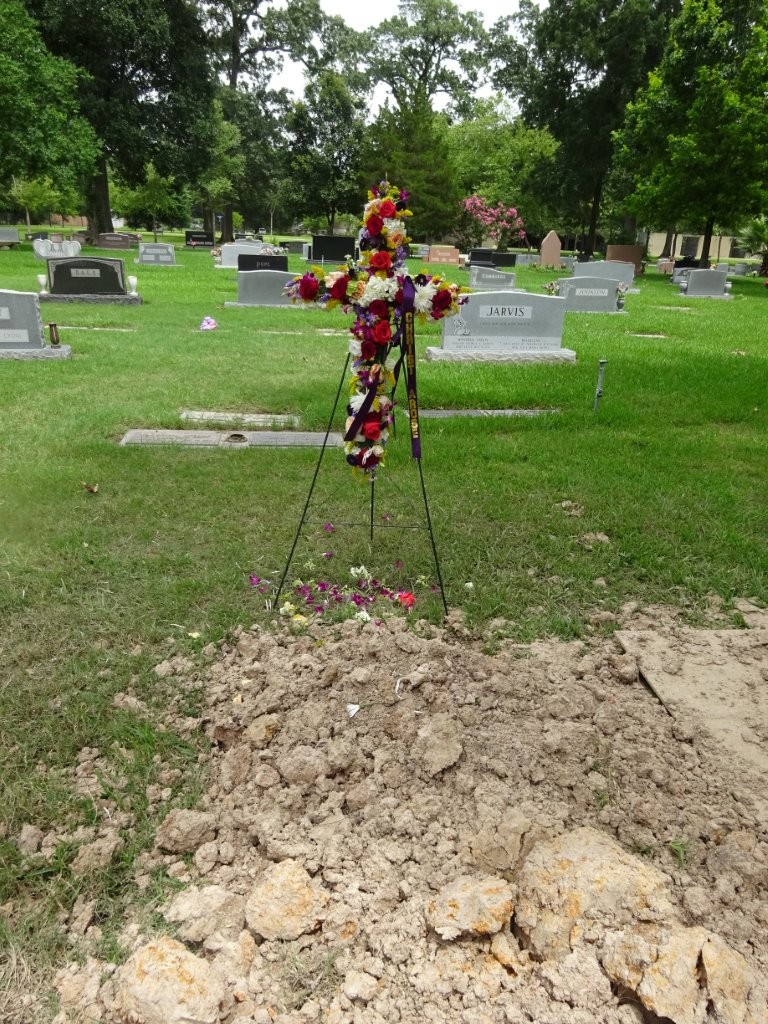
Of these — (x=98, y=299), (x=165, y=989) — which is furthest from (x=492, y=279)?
(x=165, y=989)

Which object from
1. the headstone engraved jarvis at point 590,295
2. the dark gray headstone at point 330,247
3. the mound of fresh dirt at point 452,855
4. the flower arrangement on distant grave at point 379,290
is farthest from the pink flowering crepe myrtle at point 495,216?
the mound of fresh dirt at point 452,855

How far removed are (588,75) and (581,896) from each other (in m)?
40.0

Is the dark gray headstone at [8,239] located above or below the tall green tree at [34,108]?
below

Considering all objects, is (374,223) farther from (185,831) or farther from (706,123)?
(706,123)

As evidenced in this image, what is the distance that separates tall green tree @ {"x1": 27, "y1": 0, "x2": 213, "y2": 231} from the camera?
2727 centimetres

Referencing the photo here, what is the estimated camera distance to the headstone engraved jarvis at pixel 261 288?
15352 millimetres

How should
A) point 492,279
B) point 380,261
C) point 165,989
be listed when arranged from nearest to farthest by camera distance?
point 165,989 → point 380,261 → point 492,279

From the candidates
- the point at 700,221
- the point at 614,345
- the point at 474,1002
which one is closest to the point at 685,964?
the point at 474,1002

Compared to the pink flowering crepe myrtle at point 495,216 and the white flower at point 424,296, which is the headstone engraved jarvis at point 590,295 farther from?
the pink flowering crepe myrtle at point 495,216

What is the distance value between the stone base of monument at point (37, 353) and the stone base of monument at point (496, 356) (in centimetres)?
482

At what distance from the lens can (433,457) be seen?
5941mm

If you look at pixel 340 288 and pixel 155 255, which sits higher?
pixel 340 288

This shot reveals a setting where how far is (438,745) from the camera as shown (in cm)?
259

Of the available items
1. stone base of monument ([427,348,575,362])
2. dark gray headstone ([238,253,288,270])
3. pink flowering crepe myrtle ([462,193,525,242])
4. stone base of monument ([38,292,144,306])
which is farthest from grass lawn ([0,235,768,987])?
pink flowering crepe myrtle ([462,193,525,242])
